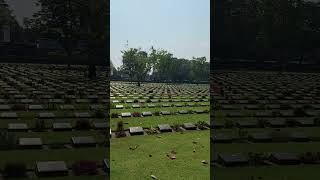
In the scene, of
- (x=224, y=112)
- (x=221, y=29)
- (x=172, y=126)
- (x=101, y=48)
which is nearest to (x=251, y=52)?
(x=221, y=29)

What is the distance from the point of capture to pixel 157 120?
10609mm

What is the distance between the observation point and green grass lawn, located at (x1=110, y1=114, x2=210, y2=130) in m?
9.85

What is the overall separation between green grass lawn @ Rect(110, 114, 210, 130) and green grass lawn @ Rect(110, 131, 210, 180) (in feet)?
4.77

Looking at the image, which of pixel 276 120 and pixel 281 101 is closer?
pixel 276 120

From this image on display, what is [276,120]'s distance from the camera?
9.89 m

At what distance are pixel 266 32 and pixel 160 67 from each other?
116 ft

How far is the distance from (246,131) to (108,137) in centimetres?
283

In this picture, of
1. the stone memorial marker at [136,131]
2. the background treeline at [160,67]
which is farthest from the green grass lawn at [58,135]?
the background treeline at [160,67]

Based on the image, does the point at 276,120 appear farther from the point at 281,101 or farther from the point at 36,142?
the point at 36,142

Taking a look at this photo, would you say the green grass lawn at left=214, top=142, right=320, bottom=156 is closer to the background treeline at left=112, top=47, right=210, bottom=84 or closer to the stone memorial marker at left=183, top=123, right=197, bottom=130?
the stone memorial marker at left=183, top=123, right=197, bottom=130

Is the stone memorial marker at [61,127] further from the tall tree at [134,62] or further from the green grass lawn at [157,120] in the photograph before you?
the tall tree at [134,62]

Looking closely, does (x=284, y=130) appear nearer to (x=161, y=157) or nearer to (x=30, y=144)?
(x=161, y=157)

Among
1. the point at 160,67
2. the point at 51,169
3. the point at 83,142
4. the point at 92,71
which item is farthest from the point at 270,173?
the point at 160,67

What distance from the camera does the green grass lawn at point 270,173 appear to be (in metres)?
5.35
